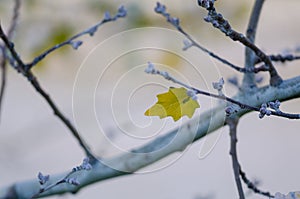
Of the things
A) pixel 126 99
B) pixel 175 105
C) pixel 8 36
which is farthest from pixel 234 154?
pixel 126 99

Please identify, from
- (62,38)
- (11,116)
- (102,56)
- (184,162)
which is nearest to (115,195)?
(184,162)

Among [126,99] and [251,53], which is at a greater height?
[126,99]

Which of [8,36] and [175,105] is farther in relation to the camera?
[8,36]

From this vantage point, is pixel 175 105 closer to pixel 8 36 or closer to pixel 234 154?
pixel 234 154

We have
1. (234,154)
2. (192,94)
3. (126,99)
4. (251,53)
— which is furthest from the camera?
(126,99)

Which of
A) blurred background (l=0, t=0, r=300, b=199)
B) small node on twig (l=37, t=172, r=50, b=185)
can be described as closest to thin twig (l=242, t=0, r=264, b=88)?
blurred background (l=0, t=0, r=300, b=199)

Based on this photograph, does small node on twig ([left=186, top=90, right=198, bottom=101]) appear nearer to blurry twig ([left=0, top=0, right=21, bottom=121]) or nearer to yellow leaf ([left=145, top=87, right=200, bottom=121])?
yellow leaf ([left=145, top=87, right=200, bottom=121])

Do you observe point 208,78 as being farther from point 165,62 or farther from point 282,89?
point 165,62
